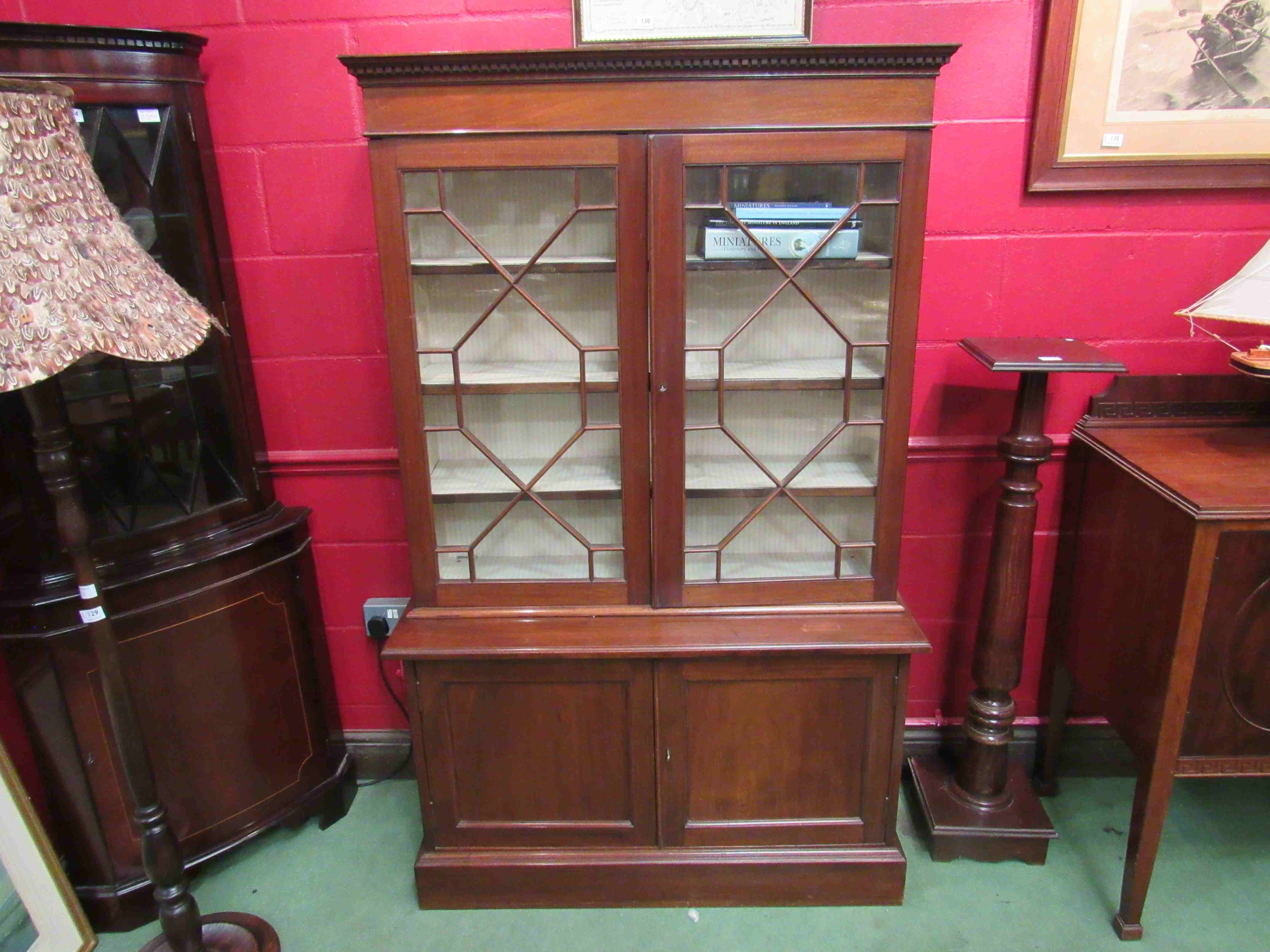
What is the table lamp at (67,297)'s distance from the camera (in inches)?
45.7

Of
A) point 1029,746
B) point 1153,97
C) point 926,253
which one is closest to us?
point 1153,97

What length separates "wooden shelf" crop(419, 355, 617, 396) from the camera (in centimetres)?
166

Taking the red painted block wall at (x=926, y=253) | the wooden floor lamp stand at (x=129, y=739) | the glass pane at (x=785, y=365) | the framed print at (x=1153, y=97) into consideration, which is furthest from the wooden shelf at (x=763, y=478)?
the wooden floor lamp stand at (x=129, y=739)

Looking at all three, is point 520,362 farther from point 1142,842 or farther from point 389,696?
point 1142,842

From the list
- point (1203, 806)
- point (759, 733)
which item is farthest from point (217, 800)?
point (1203, 806)

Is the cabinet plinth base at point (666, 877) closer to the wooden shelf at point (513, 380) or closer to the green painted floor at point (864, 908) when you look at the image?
the green painted floor at point (864, 908)

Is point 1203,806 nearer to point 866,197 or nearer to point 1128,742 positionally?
point 1128,742

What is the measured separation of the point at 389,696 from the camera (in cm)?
228

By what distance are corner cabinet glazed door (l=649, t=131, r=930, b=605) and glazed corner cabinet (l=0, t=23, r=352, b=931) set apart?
97cm

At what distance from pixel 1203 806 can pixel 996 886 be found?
0.69 metres

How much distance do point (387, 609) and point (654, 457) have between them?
93 cm

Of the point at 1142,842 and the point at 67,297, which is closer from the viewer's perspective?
the point at 67,297

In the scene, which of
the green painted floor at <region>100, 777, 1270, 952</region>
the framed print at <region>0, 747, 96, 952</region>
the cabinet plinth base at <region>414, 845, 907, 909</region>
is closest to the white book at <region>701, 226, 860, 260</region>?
the cabinet plinth base at <region>414, 845, 907, 909</region>

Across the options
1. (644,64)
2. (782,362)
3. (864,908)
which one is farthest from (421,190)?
(864,908)
